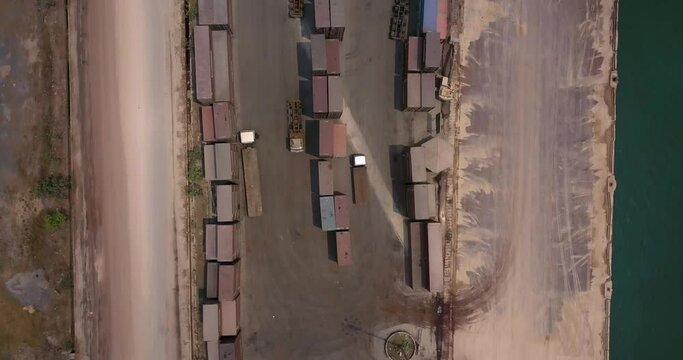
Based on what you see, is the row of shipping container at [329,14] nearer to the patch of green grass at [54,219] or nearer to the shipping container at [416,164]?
the shipping container at [416,164]

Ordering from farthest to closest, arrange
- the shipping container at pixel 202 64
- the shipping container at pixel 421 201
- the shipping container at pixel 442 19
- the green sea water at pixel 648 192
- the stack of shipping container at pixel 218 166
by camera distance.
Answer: the green sea water at pixel 648 192 < the shipping container at pixel 442 19 < the shipping container at pixel 421 201 < the stack of shipping container at pixel 218 166 < the shipping container at pixel 202 64

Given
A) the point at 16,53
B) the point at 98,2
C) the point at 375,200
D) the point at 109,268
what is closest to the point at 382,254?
the point at 375,200

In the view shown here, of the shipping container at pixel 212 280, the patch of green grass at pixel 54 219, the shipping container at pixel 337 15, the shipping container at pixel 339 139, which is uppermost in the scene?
the shipping container at pixel 337 15

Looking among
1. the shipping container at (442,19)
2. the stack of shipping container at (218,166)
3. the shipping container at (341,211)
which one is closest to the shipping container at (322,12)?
the stack of shipping container at (218,166)

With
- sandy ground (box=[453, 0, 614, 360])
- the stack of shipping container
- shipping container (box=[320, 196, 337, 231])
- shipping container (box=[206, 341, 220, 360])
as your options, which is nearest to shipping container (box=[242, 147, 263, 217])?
the stack of shipping container

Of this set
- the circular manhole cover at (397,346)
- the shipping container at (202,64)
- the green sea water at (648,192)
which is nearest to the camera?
the shipping container at (202,64)

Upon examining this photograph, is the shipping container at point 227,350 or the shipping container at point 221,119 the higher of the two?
the shipping container at point 221,119

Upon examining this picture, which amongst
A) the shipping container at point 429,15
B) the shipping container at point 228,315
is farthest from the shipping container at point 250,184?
the shipping container at point 429,15

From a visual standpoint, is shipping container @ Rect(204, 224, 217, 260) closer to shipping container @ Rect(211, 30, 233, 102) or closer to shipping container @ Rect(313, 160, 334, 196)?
shipping container @ Rect(313, 160, 334, 196)

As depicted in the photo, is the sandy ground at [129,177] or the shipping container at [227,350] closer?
the shipping container at [227,350]
